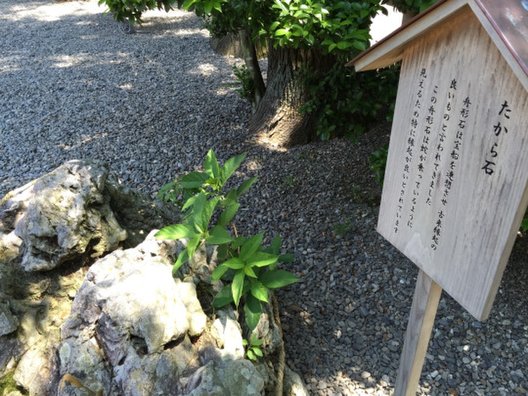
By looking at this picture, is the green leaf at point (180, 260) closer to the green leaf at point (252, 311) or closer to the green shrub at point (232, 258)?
the green shrub at point (232, 258)

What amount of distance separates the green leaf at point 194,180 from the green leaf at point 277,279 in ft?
2.18

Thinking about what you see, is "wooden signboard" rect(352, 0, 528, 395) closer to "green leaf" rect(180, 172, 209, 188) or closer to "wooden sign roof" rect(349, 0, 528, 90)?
"wooden sign roof" rect(349, 0, 528, 90)

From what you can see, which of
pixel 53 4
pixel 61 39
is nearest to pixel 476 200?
pixel 61 39

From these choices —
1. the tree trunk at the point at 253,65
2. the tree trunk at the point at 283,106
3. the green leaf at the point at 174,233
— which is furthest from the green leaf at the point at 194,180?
the tree trunk at the point at 253,65

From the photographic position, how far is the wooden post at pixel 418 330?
185 cm

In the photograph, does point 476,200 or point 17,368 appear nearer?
point 476,200

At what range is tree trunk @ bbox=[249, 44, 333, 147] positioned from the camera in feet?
14.3

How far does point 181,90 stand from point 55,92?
70.4 inches

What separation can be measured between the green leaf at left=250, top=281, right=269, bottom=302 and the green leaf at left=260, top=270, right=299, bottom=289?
0.30 ft

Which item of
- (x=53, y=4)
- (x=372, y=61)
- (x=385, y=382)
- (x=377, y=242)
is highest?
(x=372, y=61)

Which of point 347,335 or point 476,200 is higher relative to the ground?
point 476,200

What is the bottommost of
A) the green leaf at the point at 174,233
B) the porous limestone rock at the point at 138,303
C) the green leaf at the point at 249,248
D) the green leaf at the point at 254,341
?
the green leaf at the point at 254,341

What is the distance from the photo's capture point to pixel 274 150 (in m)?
4.61

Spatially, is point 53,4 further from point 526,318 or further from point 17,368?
point 526,318
